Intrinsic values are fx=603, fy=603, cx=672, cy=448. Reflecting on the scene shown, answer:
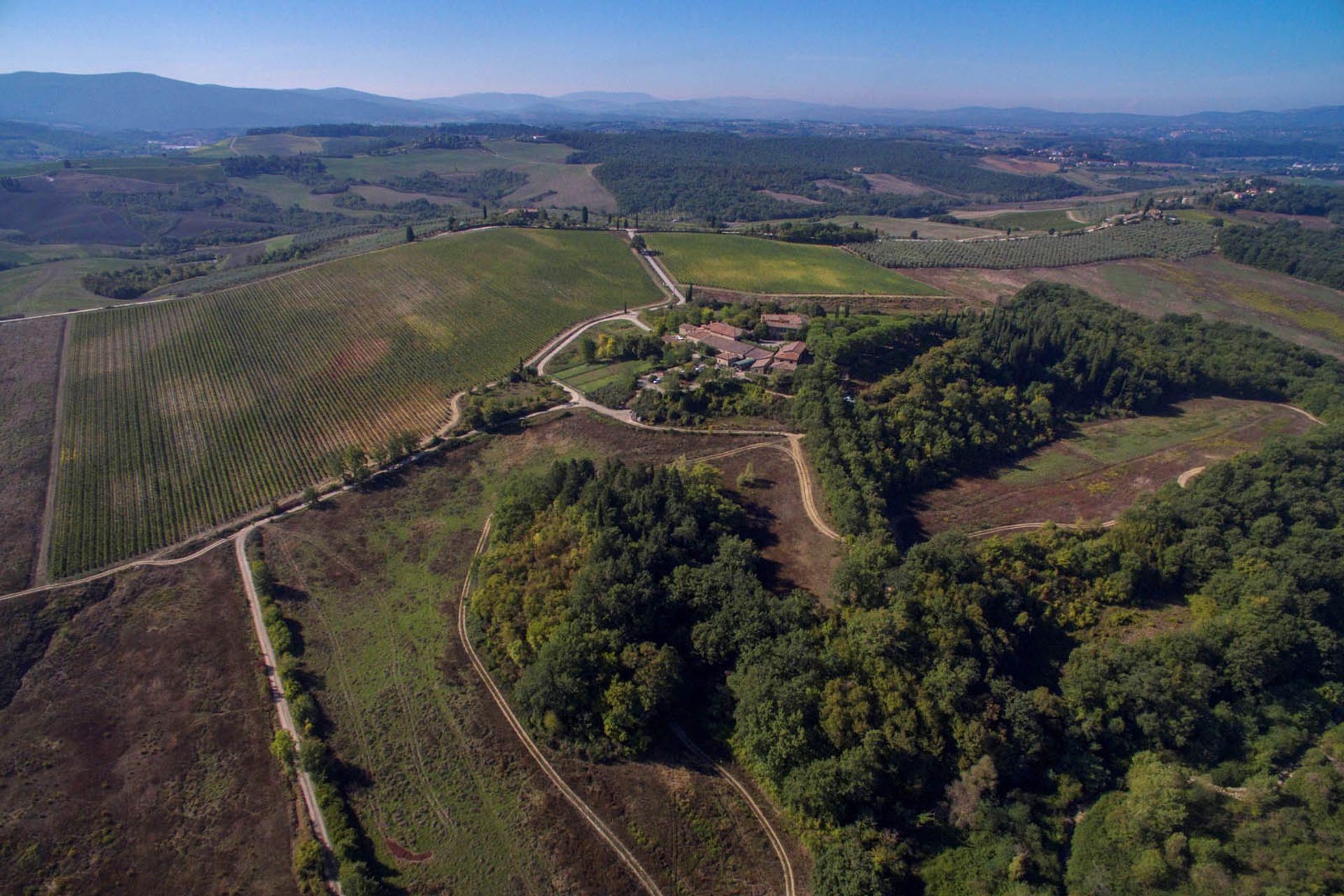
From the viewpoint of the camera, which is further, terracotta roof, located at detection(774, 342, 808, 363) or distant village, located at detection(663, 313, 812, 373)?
distant village, located at detection(663, 313, 812, 373)

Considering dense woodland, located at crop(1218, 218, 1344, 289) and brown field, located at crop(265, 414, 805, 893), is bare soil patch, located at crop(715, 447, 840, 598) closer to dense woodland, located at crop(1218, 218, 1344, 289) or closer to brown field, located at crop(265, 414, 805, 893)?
brown field, located at crop(265, 414, 805, 893)

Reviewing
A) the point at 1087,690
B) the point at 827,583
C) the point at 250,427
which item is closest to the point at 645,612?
the point at 827,583

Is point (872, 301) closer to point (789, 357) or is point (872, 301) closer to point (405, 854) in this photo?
point (789, 357)

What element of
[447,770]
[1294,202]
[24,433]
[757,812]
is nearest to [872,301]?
[757,812]

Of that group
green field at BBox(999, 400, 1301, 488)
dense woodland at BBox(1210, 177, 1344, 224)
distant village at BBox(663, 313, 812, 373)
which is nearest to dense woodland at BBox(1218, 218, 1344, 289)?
dense woodland at BBox(1210, 177, 1344, 224)

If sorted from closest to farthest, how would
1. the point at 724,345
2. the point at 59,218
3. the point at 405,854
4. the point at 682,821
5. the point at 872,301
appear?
the point at 405,854 → the point at 682,821 → the point at 724,345 → the point at 872,301 → the point at 59,218

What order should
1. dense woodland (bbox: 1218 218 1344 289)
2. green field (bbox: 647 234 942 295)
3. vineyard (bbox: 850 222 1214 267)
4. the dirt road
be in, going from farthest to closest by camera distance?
vineyard (bbox: 850 222 1214 267) → green field (bbox: 647 234 942 295) → dense woodland (bbox: 1218 218 1344 289) → the dirt road
